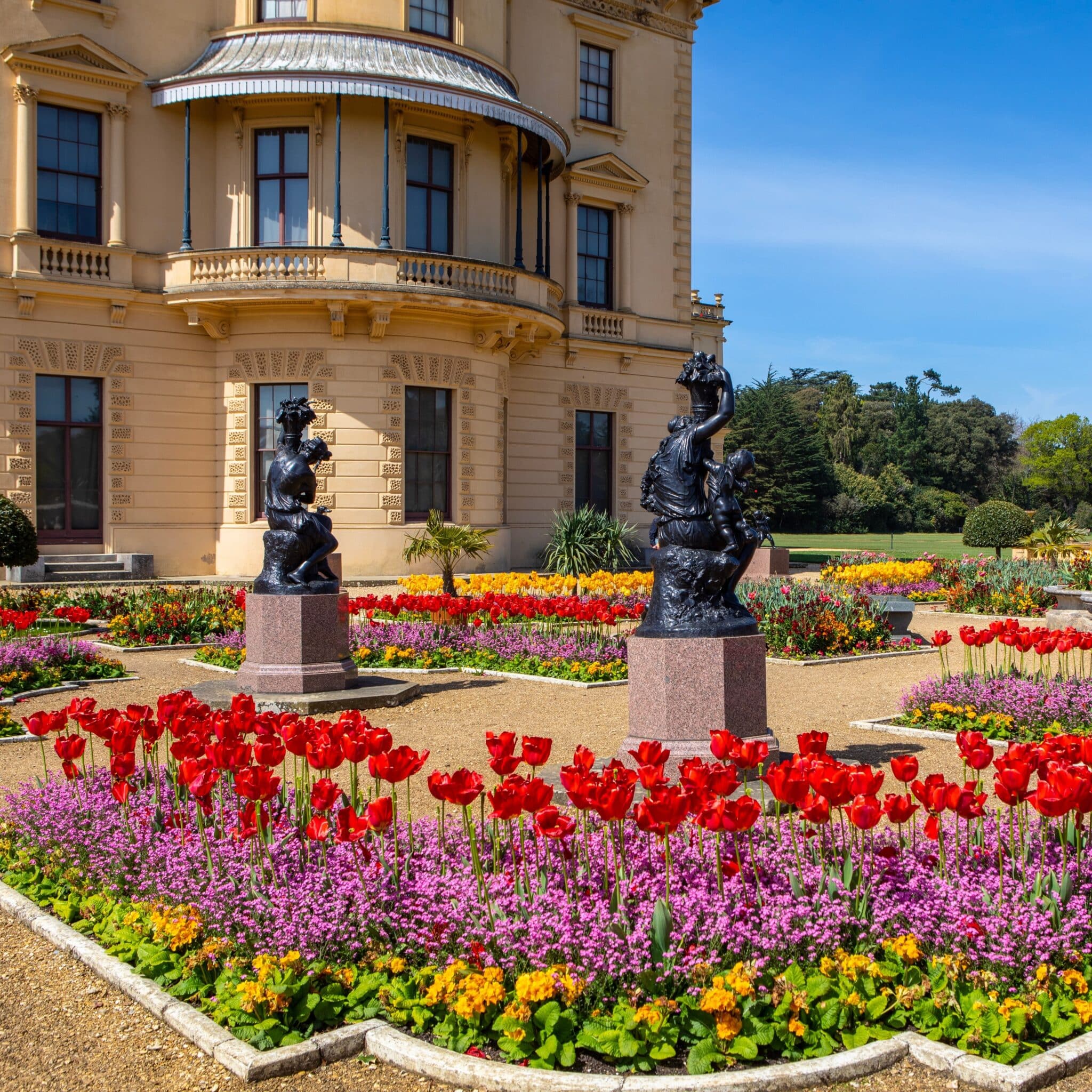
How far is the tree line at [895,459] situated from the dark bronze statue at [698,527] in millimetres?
50640

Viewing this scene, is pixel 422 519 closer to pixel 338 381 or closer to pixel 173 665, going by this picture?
pixel 338 381

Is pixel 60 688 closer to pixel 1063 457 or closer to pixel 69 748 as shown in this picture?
pixel 69 748

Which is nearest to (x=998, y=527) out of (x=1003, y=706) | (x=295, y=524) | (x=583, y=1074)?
(x=1003, y=706)

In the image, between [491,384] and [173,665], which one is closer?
[173,665]

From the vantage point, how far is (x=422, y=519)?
84.4 ft

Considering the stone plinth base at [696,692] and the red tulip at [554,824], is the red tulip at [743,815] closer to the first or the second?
the red tulip at [554,824]

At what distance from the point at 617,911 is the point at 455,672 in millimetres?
9095

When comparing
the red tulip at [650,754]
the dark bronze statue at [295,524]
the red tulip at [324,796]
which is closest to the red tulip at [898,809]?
the red tulip at [650,754]

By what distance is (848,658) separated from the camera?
48.5 feet

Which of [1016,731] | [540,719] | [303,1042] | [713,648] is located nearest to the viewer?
[303,1042]

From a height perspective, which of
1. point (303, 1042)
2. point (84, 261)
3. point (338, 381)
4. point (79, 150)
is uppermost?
point (79, 150)

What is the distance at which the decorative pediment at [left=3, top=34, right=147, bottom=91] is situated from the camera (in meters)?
23.1

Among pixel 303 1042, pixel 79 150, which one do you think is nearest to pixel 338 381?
pixel 79 150

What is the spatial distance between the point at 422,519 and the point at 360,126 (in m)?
8.44
